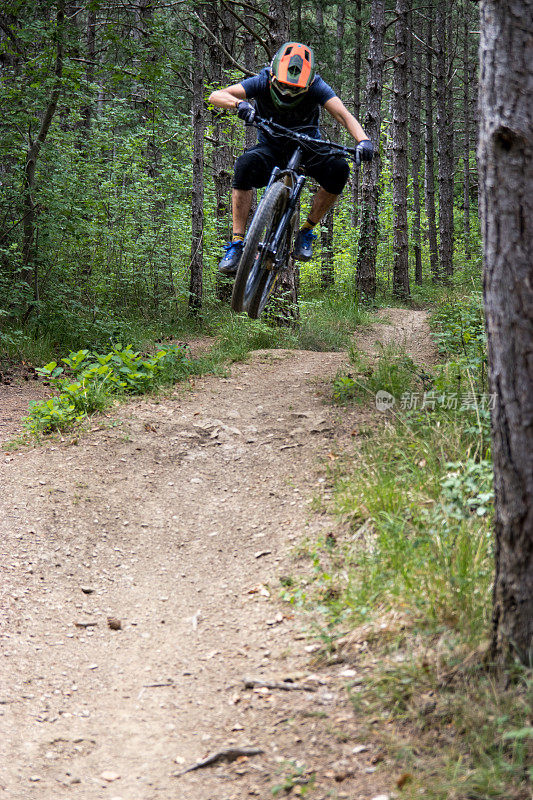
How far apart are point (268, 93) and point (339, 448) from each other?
3.36 meters

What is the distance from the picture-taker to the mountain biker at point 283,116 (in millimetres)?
5676

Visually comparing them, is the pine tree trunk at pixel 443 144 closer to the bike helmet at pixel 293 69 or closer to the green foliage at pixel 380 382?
the bike helmet at pixel 293 69

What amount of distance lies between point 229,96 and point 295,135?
0.67 m

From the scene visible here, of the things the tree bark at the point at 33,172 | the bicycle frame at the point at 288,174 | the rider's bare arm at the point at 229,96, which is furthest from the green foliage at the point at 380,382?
the tree bark at the point at 33,172

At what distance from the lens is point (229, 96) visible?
5828 millimetres

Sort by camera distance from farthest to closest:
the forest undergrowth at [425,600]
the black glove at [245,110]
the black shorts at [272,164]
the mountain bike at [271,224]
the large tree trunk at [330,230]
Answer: the large tree trunk at [330,230] → the black shorts at [272,164] → the mountain bike at [271,224] → the black glove at [245,110] → the forest undergrowth at [425,600]

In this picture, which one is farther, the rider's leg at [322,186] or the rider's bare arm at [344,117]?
the rider's leg at [322,186]

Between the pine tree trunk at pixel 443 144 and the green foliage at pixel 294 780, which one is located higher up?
the pine tree trunk at pixel 443 144

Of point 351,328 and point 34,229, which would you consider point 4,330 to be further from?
point 351,328

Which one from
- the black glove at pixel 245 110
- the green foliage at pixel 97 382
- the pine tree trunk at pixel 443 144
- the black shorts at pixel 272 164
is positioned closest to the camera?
the black glove at pixel 245 110

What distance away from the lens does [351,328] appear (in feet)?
36.0

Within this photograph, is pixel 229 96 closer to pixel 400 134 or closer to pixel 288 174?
pixel 288 174

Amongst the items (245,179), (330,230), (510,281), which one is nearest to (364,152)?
(245,179)

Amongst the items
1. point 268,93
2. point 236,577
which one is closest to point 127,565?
point 236,577
